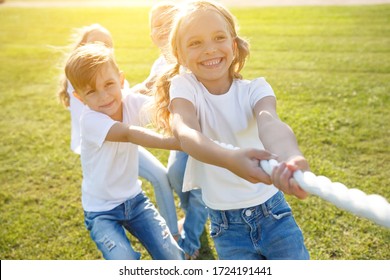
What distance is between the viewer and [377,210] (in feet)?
4.26

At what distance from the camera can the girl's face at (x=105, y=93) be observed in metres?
2.85

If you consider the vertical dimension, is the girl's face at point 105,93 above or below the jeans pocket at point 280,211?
above

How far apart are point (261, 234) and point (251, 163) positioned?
0.87 meters

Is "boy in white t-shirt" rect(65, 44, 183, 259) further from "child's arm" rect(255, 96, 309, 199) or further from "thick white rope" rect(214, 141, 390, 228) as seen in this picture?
"thick white rope" rect(214, 141, 390, 228)

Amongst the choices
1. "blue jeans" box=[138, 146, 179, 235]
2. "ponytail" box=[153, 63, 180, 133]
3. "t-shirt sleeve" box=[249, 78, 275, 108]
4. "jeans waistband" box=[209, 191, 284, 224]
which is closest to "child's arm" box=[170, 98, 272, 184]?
"ponytail" box=[153, 63, 180, 133]

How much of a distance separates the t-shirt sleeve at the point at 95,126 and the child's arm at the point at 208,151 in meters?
0.63

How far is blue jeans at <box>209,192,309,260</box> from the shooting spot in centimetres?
236

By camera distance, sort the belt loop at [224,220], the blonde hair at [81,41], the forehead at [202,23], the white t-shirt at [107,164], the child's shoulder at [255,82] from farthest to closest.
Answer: the blonde hair at [81,41] → the white t-shirt at [107,164] → the belt loop at [224,220] → the child's shoulder at [255,82] → the forehead at [202,23]

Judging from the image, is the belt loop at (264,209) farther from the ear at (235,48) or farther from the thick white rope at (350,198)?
the thick white rope at (350,198)

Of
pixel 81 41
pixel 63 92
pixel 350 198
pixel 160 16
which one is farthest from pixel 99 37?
pixel 350 198

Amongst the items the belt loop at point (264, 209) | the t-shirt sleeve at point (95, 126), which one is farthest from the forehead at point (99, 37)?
the belt loop at point (264, 209)

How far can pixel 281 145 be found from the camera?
72.7 inches

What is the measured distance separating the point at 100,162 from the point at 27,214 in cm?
160

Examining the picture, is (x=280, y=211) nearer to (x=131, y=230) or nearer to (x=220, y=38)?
(x=220, y=38)
